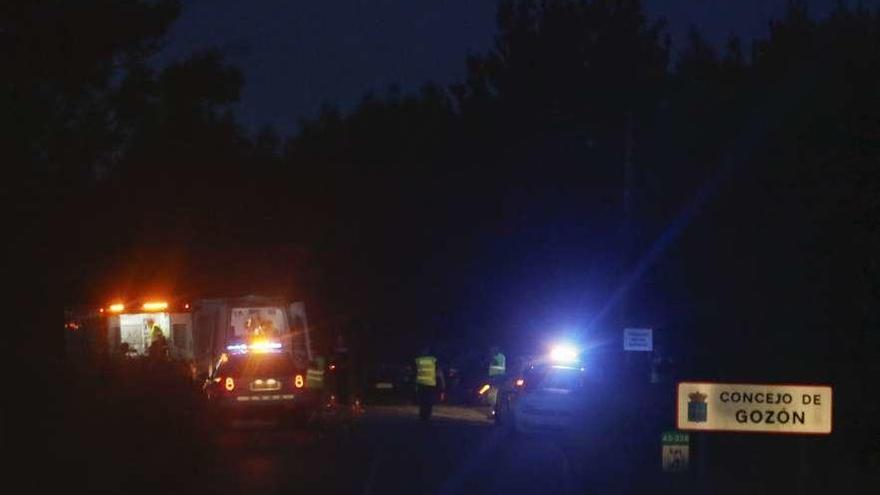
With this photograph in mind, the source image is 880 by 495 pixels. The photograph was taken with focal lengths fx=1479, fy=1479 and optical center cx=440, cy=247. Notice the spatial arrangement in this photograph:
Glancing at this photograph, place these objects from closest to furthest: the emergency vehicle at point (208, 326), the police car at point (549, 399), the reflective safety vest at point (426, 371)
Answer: the police car at point (549, 399) → the emergency vehicle at point (208, 326) → the reflective safety vest at point (426, 371)

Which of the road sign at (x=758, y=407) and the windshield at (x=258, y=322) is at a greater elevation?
the windshield at (x=258, y=322)

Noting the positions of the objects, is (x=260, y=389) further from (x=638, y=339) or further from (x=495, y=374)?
(x=495, y=374)

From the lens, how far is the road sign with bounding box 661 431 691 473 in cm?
1794

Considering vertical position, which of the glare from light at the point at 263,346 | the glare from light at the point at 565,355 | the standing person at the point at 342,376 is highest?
the glare from light at the point at 263,346

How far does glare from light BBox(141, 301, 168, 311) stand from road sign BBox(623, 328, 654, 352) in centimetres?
1001

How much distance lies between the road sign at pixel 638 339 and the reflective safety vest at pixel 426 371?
167 inches

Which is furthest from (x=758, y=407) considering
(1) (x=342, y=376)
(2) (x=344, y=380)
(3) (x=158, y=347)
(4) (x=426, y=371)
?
(4) (x=426, y=371)

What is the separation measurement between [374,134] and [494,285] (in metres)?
12.1

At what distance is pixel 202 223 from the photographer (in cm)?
3284

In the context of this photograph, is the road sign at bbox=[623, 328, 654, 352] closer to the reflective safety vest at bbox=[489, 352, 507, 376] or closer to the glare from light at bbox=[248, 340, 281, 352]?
the reflective safety vest at bbox=[489, 352, 507, 376]

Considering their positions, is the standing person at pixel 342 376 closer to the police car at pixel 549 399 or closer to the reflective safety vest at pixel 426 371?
the reflective safety vest at pixel 426 371

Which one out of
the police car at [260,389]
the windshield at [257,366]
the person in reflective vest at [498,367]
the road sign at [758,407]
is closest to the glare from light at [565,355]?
the person in reflective vest at [498,367]

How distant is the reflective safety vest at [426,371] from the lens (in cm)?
3200

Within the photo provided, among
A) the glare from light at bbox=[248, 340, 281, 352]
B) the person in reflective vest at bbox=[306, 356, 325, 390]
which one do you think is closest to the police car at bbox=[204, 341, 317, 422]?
the person in reflective vest at bbox=[306, 356, 325, 390]
